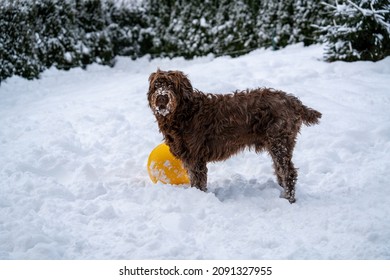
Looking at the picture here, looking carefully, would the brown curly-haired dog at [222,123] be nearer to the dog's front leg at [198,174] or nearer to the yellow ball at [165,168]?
the dog's front leg at [198,174]

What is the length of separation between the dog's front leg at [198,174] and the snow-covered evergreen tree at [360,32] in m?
6.14

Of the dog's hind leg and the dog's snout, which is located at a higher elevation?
the dog's snout

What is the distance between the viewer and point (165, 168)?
5.55 m

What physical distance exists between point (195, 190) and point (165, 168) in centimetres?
64

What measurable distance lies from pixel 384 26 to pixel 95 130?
6979 millimetres

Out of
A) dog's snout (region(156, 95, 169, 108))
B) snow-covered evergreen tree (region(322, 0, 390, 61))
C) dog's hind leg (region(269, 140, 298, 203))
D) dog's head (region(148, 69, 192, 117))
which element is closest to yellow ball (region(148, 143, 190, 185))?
dog's head (region(148, 69, 192, 117))

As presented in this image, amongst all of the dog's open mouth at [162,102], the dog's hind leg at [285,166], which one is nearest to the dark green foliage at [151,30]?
the dog's hind leg at [285,166]

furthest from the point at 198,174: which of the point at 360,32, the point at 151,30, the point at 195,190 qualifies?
the point at 151,30

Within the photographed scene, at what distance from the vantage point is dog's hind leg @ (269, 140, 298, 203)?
5160 mm

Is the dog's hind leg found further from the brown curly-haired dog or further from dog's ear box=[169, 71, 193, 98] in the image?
dog's ear box=[169, 71, 193, 98]

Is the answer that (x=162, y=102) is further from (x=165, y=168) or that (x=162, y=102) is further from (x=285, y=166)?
(x=285, y=166)

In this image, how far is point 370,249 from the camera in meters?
3.81

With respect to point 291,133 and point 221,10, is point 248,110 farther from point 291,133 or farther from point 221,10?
point 221,10
